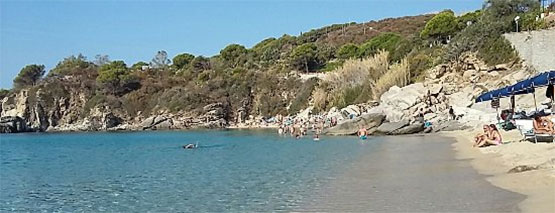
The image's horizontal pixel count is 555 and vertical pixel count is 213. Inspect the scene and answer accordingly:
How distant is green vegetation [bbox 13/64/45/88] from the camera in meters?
91.4

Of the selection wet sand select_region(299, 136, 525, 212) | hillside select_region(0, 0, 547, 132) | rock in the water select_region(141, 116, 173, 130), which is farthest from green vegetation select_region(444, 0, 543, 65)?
rock in the water select_region(141, 116, 173, 130)

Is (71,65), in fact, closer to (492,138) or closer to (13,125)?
(13,125)

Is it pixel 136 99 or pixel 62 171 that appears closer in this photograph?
pixel 62 171

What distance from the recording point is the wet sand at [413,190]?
1055 centimetres

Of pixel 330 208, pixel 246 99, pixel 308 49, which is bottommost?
pixel 330 208

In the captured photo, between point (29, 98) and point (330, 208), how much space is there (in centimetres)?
7828

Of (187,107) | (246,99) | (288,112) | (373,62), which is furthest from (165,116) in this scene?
(373,62)

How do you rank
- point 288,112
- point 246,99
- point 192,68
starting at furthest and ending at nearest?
1. point 192,68
2. point 246,99
3. point 288,112

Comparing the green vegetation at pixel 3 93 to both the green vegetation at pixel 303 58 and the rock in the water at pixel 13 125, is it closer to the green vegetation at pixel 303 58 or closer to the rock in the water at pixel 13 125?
the rock in the water at pixel 13 125

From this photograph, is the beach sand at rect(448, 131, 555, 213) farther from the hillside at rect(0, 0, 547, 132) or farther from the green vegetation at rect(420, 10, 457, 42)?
the green vegetation at rect(420, 10, 457, 42)

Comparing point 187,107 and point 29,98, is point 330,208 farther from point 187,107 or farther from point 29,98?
point 29,98

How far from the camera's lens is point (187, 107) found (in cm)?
7500

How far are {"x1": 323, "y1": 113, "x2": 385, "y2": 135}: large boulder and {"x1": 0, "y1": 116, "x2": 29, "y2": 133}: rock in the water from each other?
55656 millimetres

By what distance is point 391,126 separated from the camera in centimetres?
3881
